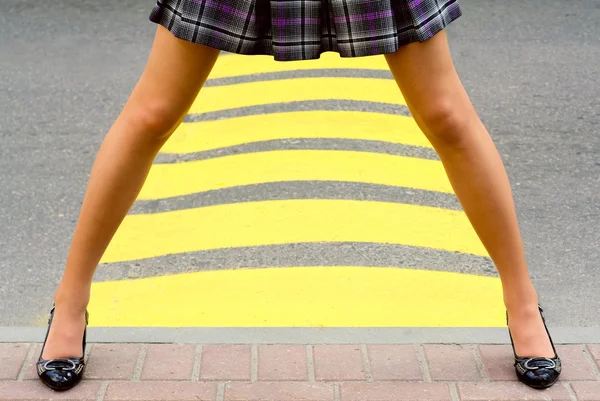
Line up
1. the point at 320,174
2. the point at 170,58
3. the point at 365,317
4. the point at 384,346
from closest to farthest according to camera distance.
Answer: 1. the point at 170,58
2. the point at 384,346
3. the point at 365,317
4. the point at 320,174

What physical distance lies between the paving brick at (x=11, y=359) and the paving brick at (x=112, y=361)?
0.67 ft

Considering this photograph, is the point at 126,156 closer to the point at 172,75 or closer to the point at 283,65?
the point at 172,75

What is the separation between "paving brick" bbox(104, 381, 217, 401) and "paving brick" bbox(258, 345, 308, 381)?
17cm

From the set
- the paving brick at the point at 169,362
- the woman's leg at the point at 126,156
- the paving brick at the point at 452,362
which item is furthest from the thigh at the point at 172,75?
the paving brick at the point at 452,362

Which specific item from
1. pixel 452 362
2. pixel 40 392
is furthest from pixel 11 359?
pixel 452 362

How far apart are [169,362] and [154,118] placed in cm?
77

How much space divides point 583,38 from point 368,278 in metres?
3.39

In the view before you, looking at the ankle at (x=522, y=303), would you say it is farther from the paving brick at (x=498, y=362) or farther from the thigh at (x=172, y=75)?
the thigh at (x=172, y=75)

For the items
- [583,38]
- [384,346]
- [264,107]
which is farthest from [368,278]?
[583,38]

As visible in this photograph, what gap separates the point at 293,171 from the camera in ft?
15.6

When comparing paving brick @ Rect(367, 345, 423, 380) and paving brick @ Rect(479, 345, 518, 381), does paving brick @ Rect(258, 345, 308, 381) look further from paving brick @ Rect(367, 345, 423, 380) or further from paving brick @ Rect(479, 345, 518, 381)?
paving brick @ Rect(479, 345, 518, 381)

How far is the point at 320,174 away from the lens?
15.5ft

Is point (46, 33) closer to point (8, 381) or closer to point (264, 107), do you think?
point (264, 107)

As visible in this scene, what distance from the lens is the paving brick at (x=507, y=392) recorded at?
3.07 m
